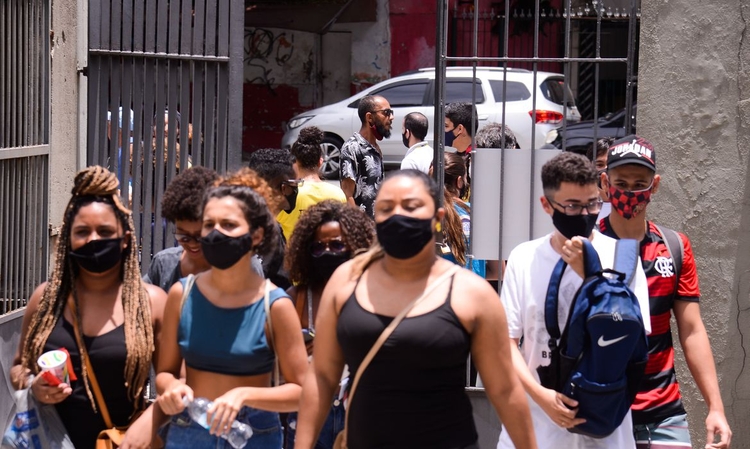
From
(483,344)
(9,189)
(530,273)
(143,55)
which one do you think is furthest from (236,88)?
Result: (483,344)

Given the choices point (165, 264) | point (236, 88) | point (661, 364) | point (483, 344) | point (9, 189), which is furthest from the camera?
point (236, 88)

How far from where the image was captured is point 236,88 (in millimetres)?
6531

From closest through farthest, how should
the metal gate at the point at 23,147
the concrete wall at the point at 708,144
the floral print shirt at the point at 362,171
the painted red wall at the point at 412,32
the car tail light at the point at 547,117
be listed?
the concrete wall at the point at 708,144
the metal gate at the point at 23,147
the floral print shirt at the point at 362,171
the car tail light at the point at 547,117
the painted red wall at the point at 412,32

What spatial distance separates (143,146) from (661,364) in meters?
3.59

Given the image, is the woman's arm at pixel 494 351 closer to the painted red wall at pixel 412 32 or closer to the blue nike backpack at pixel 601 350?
the blue nike backpack at pixel 601 350

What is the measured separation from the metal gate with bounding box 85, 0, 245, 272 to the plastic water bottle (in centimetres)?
297

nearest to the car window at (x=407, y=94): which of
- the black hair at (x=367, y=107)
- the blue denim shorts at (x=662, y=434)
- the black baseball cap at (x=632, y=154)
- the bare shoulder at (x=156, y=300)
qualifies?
the black hair at (x=367, y=107)

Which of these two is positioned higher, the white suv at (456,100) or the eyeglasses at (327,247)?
the white suv at (456,100)

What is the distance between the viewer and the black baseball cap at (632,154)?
4332 millimetres

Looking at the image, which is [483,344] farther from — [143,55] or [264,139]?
[264,139]

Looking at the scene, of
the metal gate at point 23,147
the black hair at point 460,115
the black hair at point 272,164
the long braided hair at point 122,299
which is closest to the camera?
the long braided hair at point 122,299

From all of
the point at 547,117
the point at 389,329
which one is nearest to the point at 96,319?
the point at 389,329

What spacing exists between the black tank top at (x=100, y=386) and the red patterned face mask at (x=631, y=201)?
2043mm

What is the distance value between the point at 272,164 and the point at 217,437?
281 cm
